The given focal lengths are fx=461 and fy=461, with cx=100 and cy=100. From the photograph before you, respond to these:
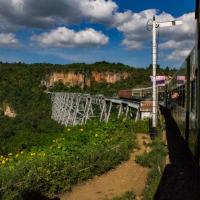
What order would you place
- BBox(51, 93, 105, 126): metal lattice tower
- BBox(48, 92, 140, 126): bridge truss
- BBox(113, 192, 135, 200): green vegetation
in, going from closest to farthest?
BBox(113, 192, 135, 200): green vegetation
BBox(48, 92, 140, 126): bridge truss
BBox(51, 93, 105, 126): metal lattice tower

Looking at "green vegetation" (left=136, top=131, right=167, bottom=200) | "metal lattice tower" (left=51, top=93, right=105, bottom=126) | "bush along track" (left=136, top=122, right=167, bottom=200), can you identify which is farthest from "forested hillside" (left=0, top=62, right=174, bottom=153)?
"green vegetation" (left=136, top=131, right=167, bottom=200)

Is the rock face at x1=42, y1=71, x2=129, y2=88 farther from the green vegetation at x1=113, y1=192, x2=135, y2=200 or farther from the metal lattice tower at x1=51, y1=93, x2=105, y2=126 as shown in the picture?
the green vegetation at x1=113, y1=192, x2=135, y2=200

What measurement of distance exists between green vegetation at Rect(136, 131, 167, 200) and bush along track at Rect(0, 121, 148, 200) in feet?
2.15

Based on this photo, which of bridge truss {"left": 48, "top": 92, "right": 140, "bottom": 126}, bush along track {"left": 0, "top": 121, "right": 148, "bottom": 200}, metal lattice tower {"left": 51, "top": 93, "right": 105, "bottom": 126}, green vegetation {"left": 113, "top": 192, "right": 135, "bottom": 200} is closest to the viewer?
bush along track {"left": 0, "top": 121, "right": 148, "bottom": 200}

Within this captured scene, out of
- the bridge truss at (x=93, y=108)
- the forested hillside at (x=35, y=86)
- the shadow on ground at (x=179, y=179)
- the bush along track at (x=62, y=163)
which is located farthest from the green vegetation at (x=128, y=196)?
the forested hillside at (x=35, y=86)

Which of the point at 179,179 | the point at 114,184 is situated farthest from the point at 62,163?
the point at 179,179

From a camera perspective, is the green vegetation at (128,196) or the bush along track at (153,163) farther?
the bush along track at (153,163)

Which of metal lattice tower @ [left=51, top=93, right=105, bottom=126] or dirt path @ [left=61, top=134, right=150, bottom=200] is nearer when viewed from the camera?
dirt path @ [left=61, top=134, right=150, bottom=200]

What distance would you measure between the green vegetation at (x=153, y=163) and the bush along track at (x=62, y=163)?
655 millimetres

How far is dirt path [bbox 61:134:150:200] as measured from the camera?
9.65m

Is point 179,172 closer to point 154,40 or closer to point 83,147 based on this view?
point 83,147

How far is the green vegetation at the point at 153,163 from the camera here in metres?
9.43

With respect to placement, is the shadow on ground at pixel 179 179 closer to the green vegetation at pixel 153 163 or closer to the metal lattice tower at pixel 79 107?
the green vegetation at pixel 153 163

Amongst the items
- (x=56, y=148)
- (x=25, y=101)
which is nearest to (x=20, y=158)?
(x=56, y=148)
